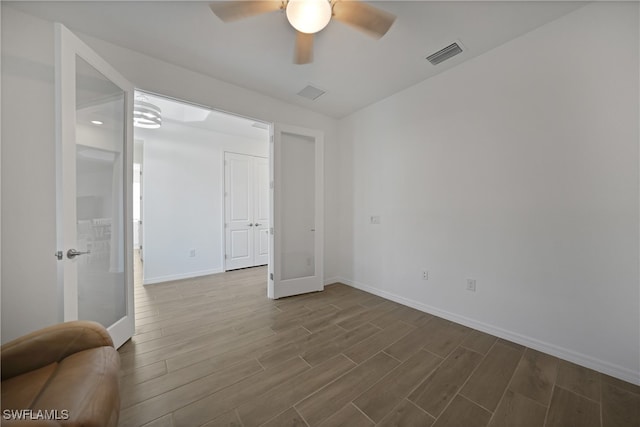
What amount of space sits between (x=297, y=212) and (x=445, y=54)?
248 centimetres

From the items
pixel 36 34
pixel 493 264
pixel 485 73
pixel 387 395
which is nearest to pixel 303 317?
pixel 387 395

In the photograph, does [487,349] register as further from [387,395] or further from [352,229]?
[352,229]

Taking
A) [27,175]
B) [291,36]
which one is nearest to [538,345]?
[291,36]

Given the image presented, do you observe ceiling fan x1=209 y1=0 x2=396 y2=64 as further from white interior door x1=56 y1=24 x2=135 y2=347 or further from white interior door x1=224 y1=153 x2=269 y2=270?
white interior door x1=224 y1=153 x2=269 y2=270

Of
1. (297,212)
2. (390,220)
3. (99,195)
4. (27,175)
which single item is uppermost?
(27,175)

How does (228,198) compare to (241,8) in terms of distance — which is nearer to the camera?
(241,8)

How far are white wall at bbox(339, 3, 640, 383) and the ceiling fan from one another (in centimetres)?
135

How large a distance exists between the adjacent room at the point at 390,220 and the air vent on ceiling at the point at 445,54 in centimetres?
4

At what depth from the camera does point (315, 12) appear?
1479mm

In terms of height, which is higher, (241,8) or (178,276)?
(241,8)

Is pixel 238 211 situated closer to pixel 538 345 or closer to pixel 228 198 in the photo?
pixel 228 198

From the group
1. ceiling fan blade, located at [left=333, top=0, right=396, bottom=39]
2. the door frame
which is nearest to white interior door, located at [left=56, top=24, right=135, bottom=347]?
ceiling fan blade, located at [left=333, top=0, right=396, bottom=39]

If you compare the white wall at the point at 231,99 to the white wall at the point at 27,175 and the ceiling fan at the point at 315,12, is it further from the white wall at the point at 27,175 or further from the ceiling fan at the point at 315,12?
the ceiling fan at the point at 315,12

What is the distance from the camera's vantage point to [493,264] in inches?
85.9
